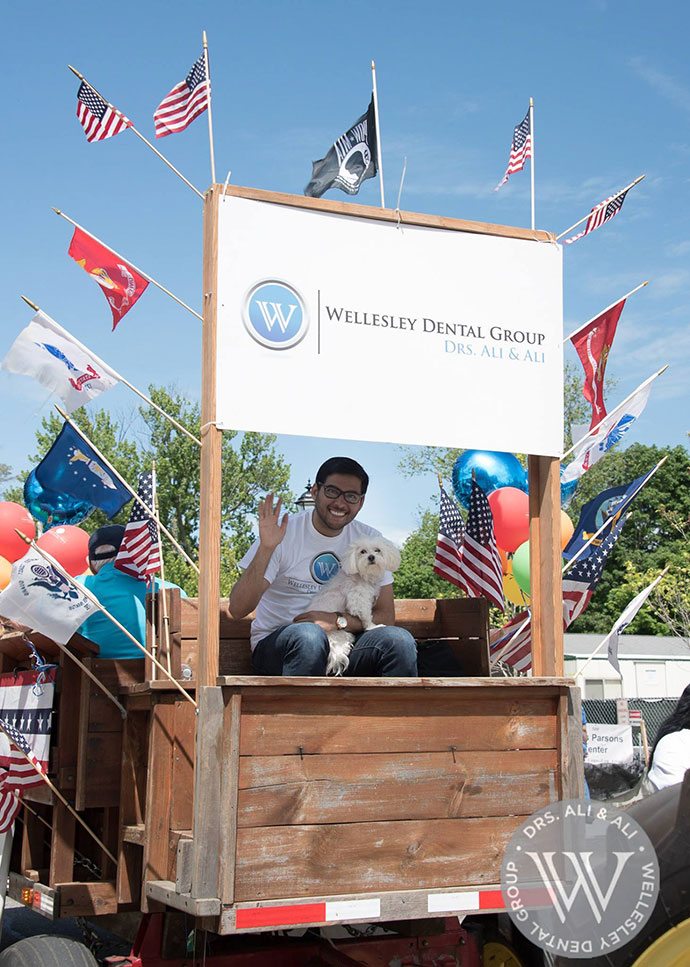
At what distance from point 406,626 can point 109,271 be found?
7.78 feet

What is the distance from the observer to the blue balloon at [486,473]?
301 inches

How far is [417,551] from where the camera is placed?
34.2m

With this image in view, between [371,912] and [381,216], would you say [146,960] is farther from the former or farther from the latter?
[381,216]

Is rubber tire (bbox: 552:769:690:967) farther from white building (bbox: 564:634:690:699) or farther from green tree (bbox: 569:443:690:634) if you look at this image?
green tree (bbox: 569:443:690:634)

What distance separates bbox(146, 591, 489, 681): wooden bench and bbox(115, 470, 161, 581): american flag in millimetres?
205

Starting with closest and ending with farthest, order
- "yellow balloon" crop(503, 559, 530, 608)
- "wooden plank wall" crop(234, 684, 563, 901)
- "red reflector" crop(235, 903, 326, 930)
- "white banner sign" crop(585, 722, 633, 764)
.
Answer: "red reflector" crop(235, 903, 326, 930) → "wooden plank wall" crop(234, 684, 563, 901) → "yellow balloon" crop(503, 559, 530, 608) → "white banner sign" crop(585, 722, 633, 764)

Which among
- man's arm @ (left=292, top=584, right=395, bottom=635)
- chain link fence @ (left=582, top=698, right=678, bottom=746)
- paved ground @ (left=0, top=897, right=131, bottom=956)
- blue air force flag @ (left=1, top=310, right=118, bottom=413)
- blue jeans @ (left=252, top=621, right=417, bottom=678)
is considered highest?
blue air force flag @ (left=1, top=310, right=118, bottom=413)

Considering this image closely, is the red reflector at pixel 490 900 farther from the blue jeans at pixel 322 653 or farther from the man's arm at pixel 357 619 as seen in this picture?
the man's arm at pixel 357 619

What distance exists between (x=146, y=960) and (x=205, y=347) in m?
2.53

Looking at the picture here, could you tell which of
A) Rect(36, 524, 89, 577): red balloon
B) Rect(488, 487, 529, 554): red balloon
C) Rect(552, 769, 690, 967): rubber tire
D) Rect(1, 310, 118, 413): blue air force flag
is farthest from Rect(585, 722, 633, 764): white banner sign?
Rect(552, 769, 690, 967): rubber tire

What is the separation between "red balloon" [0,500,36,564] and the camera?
9.36m

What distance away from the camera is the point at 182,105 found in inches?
222

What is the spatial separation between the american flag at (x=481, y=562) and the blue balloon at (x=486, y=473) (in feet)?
2.30

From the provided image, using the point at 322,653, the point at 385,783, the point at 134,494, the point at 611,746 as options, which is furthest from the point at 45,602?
the point at 611,746
